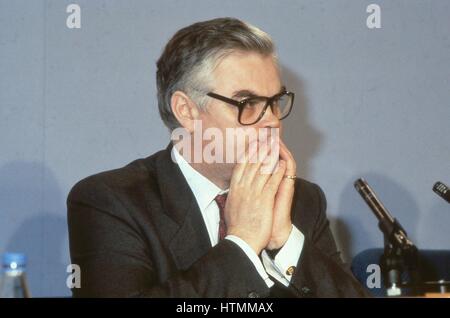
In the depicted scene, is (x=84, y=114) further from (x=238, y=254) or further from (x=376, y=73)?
(x=376, y=73)

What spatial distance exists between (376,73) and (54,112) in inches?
40.3

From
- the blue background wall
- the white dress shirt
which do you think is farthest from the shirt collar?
the blue background wall

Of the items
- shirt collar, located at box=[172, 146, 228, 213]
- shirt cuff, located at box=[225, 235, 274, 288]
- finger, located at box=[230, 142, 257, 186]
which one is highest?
finger, located at box=[230, 142, 257, 186]

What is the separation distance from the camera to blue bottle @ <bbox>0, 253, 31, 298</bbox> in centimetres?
103

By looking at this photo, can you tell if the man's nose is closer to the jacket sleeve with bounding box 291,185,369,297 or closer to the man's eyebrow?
the man's eyebrow

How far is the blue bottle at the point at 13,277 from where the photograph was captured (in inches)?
40.4

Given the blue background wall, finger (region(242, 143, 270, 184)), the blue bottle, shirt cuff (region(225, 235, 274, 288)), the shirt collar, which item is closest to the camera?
the blue bottle

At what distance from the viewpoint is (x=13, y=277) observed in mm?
1072

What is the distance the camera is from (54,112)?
1.96 meters

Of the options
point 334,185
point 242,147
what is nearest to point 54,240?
Answer: point 242,147

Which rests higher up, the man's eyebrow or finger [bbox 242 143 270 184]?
the man's eyebrow

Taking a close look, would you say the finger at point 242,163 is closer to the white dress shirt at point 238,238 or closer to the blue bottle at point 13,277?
the white dress shirt at point 238,238

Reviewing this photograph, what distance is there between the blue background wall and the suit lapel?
0.43m

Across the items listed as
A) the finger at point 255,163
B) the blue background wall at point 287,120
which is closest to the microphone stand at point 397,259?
the finger at point 255,163
